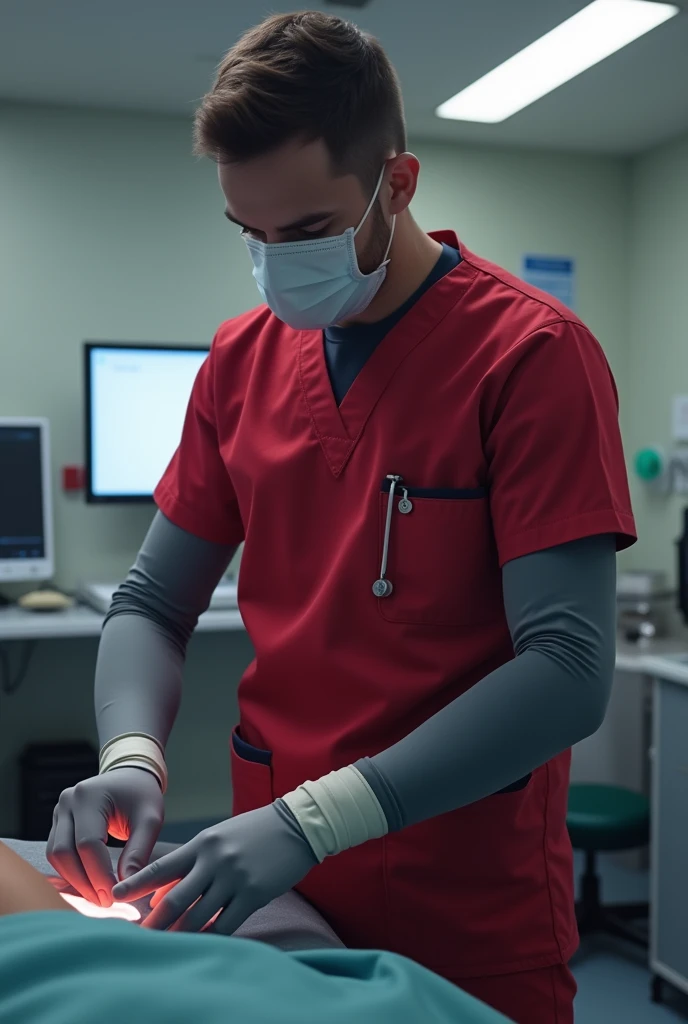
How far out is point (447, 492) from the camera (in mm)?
955

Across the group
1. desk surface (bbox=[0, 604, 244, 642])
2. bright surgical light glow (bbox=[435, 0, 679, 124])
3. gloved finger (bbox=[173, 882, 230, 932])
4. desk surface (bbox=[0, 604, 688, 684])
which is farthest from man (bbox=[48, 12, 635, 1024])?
bright surgical light glow (bbox=[435, 0, 679, 124])

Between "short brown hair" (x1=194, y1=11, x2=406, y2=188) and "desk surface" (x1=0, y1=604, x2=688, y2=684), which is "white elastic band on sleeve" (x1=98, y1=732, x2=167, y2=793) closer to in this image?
"short brown hair" (x1=194, y1=11, x2=406, y2=188)

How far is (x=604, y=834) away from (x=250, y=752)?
1724mm

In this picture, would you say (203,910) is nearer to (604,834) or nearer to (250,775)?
(250,775)

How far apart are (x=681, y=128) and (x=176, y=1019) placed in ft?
11.0

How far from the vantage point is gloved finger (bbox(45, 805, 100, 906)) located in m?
0.93

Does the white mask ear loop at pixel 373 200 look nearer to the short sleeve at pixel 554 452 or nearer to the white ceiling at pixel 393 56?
the short sleeve at pixel 554 452

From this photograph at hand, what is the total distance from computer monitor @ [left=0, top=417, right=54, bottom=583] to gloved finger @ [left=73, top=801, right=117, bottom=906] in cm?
199

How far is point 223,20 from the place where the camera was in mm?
2438

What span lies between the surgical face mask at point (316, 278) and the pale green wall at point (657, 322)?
2495mm

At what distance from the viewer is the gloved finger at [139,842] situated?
917 millimetres

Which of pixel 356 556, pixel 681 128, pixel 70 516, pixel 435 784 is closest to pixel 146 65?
pixel 70 516

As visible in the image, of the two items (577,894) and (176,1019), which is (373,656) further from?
(577,894)

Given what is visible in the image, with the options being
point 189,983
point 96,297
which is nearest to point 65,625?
point 96,297
